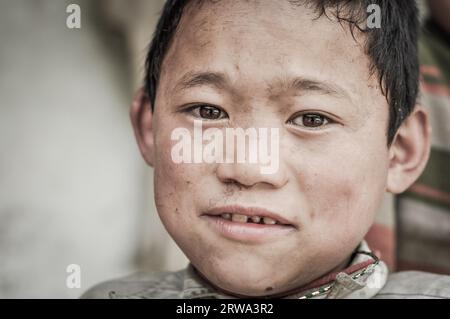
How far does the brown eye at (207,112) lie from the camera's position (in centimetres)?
146

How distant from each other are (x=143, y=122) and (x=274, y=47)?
1.80ft

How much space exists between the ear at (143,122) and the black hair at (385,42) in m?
0.04

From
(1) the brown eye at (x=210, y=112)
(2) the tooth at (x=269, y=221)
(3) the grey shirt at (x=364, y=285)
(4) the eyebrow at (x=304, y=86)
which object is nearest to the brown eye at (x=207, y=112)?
(1) the brown eye at (x=210, y=112)

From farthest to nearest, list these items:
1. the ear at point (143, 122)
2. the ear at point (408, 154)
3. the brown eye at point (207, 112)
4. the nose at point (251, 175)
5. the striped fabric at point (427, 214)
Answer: the striped fabric at point (427, 214) → the ear at point (143, 122) → the ear at point (408, 154) → the brown eye at point (207, 112) → the nose at point (251, 175)

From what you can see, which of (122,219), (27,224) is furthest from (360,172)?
(122,219)

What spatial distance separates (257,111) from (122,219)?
2107 millimetres

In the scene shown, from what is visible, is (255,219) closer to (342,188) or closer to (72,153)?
(342,188)

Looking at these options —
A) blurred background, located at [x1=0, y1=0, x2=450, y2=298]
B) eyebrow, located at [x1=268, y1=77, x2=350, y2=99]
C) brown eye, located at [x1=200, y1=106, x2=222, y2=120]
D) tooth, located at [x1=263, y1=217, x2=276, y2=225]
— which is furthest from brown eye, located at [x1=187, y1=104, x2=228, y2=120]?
blurred background, located at [x1=0, y1=0, x2=450, y2=298]

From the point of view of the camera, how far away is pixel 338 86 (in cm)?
142

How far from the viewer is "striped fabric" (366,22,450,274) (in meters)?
2.26

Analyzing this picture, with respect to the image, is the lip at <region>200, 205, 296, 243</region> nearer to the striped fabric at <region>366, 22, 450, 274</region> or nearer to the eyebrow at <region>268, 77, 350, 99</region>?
the eyebrow at <region>268, 77, 350, 99</region>

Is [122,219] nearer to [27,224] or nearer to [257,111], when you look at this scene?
[27,224]

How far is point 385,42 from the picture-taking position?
156 cm

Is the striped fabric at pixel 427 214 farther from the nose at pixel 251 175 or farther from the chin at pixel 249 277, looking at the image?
the nose at pixel 251 175
